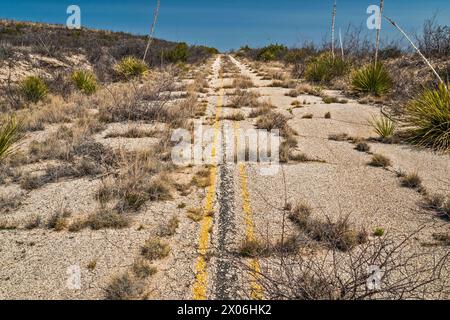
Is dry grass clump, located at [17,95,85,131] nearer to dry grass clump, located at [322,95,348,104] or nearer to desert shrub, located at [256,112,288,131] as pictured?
desert shrub, located at [256,112,288,131]

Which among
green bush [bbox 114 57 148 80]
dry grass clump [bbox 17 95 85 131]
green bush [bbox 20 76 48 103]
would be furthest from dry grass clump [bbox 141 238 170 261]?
green bush [bbox 114 57 148 80]

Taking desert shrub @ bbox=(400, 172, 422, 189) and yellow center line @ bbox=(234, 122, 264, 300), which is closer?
yellow center line @ bbox=(234, 122, 264, 300)

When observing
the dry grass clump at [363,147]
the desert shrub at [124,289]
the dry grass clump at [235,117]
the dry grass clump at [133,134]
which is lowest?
the desert shrub at [124,289]

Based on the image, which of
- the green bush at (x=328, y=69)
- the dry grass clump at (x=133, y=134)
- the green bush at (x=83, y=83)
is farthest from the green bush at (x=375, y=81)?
the green bush at (x=83, y=83)

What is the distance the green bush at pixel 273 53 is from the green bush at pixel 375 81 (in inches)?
862

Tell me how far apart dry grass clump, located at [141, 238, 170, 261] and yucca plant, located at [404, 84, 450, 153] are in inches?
267

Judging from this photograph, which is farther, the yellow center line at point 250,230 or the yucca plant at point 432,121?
the yucca plant at point 432,121

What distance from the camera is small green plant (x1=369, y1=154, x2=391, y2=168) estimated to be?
7.81 meters

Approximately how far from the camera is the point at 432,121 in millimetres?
8891

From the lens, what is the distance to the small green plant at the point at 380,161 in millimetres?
7812

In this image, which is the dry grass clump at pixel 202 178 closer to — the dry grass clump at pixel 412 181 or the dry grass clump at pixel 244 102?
the dry grass clump at pixel 412 181

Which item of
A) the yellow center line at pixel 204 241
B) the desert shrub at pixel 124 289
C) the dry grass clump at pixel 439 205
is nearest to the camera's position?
the desert shrub at pixel 124 289

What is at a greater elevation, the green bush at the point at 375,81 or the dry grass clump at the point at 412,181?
the green bush at the point at 375,81
